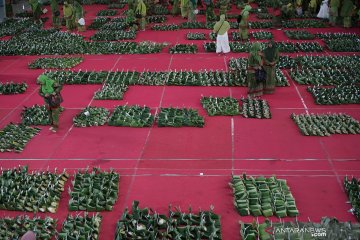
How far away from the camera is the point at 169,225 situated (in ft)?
23.2

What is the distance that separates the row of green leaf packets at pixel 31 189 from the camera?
780 centimetres

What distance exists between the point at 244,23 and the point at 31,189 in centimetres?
1105

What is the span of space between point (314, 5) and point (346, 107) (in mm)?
10920

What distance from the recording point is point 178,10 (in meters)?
22.1

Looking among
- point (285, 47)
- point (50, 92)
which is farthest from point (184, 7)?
point (50, 92)

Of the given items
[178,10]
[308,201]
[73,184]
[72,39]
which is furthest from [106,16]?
[308,201]

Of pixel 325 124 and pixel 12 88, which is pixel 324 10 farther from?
pixel 12 88

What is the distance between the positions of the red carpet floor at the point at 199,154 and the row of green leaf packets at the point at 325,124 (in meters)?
0.18

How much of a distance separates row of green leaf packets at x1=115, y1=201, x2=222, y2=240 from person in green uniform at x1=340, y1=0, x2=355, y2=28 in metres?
13.8

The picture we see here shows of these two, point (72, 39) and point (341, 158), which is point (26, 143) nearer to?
point (341, 158)

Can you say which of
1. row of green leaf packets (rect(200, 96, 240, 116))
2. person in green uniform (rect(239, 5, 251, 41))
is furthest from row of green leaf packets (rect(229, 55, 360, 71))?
row of green leaf packets (rect(200, 96, 240, 116))

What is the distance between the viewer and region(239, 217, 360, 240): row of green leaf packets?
22.0 feet

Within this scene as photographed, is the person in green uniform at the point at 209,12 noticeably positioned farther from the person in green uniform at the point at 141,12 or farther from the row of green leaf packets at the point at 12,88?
the row of green leaf packets at the point at 12,88

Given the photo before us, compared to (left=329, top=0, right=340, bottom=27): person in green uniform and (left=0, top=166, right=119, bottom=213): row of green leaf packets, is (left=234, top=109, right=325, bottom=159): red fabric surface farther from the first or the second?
(left=329, top=0, right=340, bottom=27): person in green uniform
